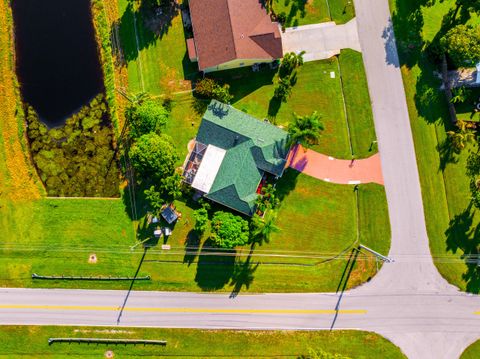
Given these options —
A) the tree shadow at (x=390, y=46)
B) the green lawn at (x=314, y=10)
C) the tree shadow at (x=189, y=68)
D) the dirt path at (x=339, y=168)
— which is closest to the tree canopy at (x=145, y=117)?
the tree shadow at (x=189, y=68)

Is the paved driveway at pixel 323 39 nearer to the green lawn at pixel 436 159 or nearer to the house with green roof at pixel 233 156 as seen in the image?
the green lawn at pixel 436 159

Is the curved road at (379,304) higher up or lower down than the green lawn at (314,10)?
lower down

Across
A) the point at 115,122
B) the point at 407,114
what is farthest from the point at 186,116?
the point at 407,114

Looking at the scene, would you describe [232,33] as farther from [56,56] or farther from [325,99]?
[56,56]

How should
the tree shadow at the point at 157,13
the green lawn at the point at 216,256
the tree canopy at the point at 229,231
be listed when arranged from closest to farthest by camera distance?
the tree canopy at the point at 229,231 < the green lawn at the point at 216,256 < the tree shadow at the point at 157,13

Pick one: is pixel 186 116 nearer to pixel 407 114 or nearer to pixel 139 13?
pixel 139 13

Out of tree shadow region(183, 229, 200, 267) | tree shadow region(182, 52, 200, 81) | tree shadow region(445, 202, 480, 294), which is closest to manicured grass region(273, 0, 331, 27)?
tree shadow region(182, 52, 200, 81)

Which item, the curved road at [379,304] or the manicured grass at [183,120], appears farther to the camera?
the manicured grass at [183,120]
